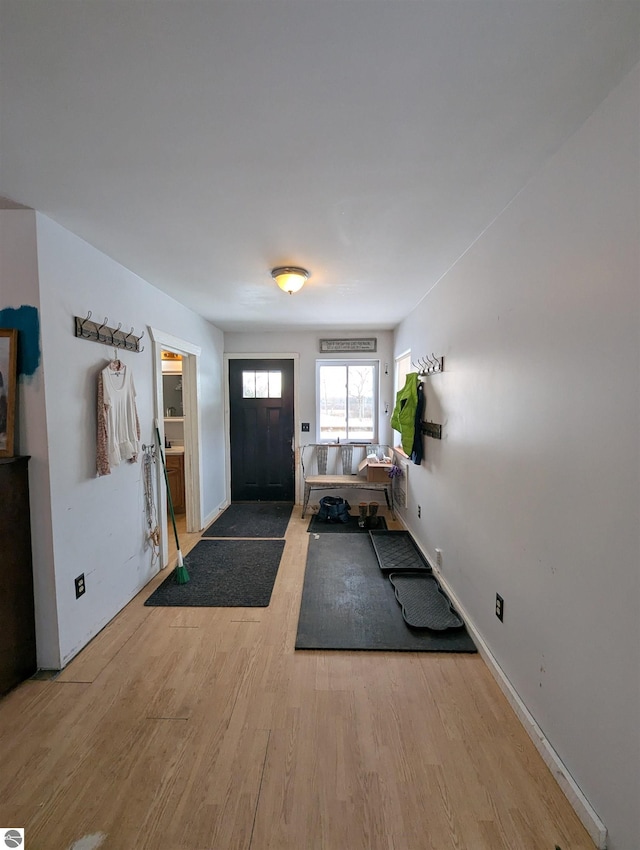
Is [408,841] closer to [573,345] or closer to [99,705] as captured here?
[99,705]

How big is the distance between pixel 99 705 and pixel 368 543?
2482mm

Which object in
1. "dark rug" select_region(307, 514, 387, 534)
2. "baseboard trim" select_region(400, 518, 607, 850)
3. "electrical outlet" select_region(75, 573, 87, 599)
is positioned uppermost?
"electrical outlet" select_region(75, 573, 87, 599)

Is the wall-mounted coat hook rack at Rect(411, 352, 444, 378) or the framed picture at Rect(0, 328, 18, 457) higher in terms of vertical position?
the wall-mounted coat hook rack at Rect(411, 352, 444, 378)

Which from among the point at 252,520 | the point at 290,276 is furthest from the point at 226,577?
the point at 290,276

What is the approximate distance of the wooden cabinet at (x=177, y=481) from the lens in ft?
14.4

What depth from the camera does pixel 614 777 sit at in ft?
3.55

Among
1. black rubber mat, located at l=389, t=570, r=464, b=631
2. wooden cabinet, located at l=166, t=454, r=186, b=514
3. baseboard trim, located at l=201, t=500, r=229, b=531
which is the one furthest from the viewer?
wooden cabinet, located at l=166, t=454, r=186, b=514

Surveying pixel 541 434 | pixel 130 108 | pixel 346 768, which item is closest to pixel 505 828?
pixel 346 768

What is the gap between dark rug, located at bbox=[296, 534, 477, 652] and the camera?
2.08m

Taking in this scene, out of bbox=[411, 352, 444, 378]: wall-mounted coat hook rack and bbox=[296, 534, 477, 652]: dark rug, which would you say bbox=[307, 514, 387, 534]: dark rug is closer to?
bbox=[296, 534, 477, 652]: dark rug

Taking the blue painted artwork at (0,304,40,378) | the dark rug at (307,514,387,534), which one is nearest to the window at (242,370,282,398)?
the dark rug at (307,514,387,534)

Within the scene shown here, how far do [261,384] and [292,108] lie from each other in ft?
12.7

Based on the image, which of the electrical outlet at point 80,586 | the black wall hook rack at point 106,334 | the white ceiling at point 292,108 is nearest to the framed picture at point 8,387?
the black wall hook rack at point 106,334

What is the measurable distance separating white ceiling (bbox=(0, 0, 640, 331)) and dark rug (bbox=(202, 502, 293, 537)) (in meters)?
2.93
